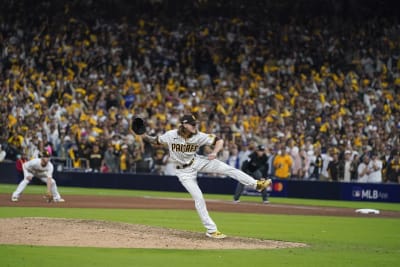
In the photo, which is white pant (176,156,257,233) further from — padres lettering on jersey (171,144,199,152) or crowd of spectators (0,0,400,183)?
crowd of spectators (0,0,400,183)

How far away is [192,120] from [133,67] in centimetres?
2333

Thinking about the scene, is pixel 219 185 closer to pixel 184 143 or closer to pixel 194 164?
pixel 194 164

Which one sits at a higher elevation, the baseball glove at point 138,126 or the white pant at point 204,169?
the baseball glove at point 138,126

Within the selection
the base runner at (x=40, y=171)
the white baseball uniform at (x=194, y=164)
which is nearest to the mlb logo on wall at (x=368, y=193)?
the base runner at (x=40, y=171)

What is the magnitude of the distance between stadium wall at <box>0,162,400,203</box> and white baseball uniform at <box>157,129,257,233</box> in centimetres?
1543

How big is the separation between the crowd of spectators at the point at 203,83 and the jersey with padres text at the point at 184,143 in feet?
49.0

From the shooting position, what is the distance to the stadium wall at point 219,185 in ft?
99.5

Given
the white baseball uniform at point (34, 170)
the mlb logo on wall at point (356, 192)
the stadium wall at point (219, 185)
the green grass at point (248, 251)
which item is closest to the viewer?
the green grass at point (248, 251)

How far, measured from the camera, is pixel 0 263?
1165 centimetres

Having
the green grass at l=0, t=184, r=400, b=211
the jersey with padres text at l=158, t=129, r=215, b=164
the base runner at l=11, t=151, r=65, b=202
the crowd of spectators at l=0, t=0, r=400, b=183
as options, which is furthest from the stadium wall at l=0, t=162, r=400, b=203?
the jersey with padres text at l=158, t=129, r=215, b=164

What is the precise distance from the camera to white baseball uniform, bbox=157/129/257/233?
50.2 ft

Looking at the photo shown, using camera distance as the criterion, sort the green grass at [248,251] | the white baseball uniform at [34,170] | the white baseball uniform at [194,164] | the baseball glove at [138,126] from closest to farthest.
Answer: the green grass at [248,251] < the baseball glove at [138,126] < the white baseball uniform at [194,164] < the white baseball uniform at [34,170]

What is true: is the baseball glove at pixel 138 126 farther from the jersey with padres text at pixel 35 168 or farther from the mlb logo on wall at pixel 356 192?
the mlb logo on wall at pixel 356 192

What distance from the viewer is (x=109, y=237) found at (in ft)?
48.8
